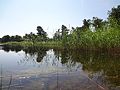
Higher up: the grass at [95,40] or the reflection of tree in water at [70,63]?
the grass at [95,40]

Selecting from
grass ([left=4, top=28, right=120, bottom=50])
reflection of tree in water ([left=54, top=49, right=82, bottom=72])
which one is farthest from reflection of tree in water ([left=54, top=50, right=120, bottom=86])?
grass ([left=4, top=28, right=120, bottom=50])

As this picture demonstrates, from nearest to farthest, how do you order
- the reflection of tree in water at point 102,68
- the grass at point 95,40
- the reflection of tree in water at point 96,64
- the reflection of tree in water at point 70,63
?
the reflection of tree in water at point 102,68
the reflection of tree in water at point 96,64
the reflection of tree in water at point 70,63
the grass at point 95,40

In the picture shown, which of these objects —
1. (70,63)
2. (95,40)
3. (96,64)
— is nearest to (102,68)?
(96,64)

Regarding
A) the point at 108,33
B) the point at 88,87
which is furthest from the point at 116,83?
the point at 108,33

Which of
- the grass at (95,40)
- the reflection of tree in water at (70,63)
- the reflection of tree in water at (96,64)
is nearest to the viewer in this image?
the reflection of tree in water at (96,64)

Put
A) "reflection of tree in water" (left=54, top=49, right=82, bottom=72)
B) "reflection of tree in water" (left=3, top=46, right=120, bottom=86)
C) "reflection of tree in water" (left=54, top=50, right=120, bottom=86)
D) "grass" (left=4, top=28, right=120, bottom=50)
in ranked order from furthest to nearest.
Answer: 1. "grass" (left=4, top=28, right=120, bottom=50)
2. "reflection of tree in water" (left=54, top=49, right=82, bottom=72)
3. "reflection of tree in water" (left=3, top=46, right=120, bottom=86)
4. "reflection of tree in water" (left=54, top=50, right=120, bottom=86)

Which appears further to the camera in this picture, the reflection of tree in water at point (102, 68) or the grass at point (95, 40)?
the grass at point (95, 40)

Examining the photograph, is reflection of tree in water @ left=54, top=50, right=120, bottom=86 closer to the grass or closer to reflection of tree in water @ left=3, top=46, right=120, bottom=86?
reflection of tree in water @ left=3, top=46, right=120, bottom=86

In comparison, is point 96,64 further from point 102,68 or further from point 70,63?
point 70,63

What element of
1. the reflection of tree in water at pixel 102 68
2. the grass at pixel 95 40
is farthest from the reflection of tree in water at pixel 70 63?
the grass at pixel 95 40

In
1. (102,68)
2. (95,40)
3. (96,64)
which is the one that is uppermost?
(95,40)

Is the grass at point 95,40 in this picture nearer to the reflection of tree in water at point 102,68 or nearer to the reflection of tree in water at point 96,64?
the reflection of tree in water at point 96,64

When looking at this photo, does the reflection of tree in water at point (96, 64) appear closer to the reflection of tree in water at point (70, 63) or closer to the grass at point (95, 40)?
the reflection of tree in water at point (70, 63)

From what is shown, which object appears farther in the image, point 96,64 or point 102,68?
point 96,64
